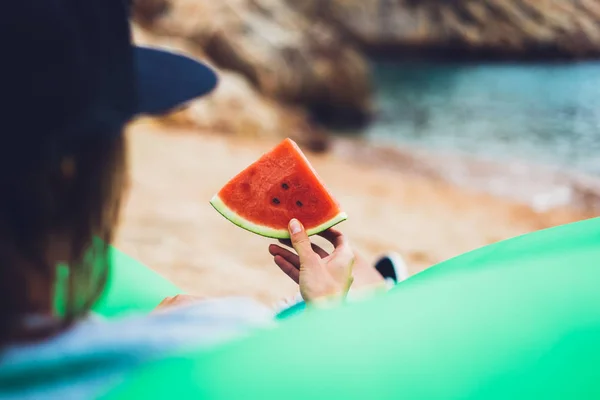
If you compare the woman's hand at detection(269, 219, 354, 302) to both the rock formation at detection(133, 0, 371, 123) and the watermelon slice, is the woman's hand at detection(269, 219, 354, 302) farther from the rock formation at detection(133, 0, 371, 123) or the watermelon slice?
the rock formation at detection(133, 0, 371, 123)

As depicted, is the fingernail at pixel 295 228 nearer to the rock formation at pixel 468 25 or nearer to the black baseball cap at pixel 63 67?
the black baseball cap at pixel 63 67

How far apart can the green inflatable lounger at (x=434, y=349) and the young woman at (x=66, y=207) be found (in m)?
0.05

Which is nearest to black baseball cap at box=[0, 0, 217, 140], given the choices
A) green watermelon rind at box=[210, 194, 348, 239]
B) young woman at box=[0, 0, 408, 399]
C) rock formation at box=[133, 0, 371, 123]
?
young woman at box=[0, 0, 408, 399]

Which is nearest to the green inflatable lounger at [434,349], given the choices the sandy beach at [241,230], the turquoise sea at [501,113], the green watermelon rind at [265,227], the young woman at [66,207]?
the young woman at [66,207]

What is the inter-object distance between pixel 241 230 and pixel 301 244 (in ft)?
12.2

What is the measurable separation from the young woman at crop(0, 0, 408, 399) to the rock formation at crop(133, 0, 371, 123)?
38.3ft

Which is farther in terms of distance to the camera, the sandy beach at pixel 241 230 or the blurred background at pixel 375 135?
the blurred background at pixel 375 135

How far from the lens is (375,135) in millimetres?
13141

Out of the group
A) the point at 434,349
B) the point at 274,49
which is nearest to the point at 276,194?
the point at 434,349

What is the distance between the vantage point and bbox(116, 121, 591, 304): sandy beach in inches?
166

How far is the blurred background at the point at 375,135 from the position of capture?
202 inches

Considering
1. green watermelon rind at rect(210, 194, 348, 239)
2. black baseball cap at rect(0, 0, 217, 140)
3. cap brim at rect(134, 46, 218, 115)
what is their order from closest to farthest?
black baseball cap at rect(0, 0, 217, 140) < cap brim at rect(134, 46, 218, 115) < green watermelon rind at rect(210, 194, 348, 239)

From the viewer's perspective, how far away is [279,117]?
1145 cm

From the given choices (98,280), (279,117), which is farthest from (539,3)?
(98,280)
